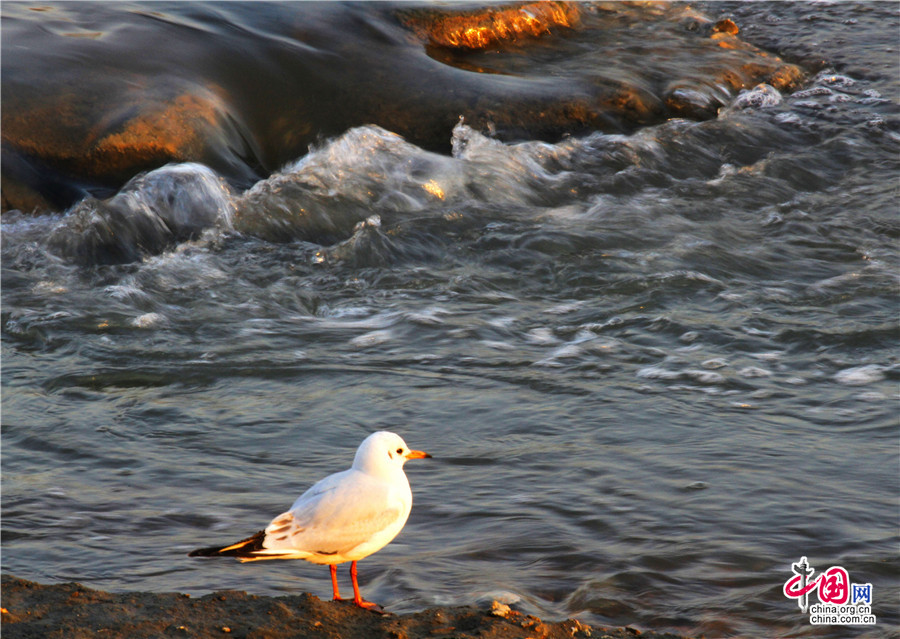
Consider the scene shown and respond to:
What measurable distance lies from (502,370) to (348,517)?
8.77 feet

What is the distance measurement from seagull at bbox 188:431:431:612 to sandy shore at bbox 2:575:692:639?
16 centimetres

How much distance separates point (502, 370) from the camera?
18.5 feet

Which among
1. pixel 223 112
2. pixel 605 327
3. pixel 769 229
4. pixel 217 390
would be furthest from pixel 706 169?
pixel 217 390

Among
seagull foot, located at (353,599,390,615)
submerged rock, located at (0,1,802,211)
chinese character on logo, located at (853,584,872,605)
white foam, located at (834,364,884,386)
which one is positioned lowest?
chinese character on logo, located at (853,584,872,605)

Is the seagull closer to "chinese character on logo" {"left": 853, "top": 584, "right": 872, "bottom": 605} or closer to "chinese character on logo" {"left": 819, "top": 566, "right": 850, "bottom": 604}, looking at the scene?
"chinese character on logo" {"left": 819, "top": 566, "right": 850, "bottom": 604}

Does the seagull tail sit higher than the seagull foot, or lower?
higher

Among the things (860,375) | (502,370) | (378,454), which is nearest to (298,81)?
(502,370)

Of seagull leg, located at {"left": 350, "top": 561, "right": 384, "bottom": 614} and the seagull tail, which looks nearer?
the seagull tail

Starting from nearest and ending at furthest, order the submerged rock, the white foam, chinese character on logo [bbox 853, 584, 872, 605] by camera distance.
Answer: chinese character on logo [bbox 853, 584, 872, 605] → the white foam → the submerged rock

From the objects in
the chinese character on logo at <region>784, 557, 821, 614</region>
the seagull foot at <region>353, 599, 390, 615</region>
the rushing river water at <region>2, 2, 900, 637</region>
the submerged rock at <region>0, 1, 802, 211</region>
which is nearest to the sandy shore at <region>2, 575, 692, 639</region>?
the seagull foot at <region>353, 599, 390, 615</region>

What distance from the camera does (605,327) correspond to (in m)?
6.17

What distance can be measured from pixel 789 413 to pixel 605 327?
141 centimetres

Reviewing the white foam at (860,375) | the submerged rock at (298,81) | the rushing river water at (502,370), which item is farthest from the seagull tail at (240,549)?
the submerged rock at (298,81)

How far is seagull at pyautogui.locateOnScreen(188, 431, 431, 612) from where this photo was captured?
9.73 ft
